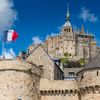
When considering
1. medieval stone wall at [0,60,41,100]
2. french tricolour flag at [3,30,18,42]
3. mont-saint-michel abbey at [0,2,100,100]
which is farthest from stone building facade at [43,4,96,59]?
medieval stone wall at [0,60,41,100]

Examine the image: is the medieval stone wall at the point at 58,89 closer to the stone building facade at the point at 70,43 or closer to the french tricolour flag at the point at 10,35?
the french tricolour flag at the point at 10,35

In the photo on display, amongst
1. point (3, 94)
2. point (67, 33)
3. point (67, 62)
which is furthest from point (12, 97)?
point (67, 33)

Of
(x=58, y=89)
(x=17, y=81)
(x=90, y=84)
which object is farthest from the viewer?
(x=58, y=89)

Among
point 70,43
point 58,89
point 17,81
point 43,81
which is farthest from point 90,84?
point 70,43

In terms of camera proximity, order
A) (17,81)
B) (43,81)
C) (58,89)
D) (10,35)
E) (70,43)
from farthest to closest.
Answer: (70,43), (10,35), (43,81), (58,89), (17,81)

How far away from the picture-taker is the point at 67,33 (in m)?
150

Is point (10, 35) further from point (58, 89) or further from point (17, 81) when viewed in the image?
point (58, 89)

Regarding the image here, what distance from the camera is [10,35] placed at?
55.0m

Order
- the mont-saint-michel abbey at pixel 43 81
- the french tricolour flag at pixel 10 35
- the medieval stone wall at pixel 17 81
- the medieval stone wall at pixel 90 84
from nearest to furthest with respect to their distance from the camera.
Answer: the medieval stone wall at pixel 90 84, the mont-saint-michel abbey at pixel 43 81, the medieval stone wall at pixel 17 81, the french tricolour flag at pixel 10 35

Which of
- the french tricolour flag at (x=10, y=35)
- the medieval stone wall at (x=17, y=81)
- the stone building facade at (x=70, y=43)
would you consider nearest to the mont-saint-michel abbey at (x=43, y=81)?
the medieval stone wall at (x=17, y=81)

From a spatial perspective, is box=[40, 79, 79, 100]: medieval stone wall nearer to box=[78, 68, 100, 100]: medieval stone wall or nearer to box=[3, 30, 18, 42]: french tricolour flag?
box=[78, 68, 100, 100]: medieval stone wall

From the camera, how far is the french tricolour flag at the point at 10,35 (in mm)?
54750

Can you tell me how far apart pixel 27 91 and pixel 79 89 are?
22.6 ft

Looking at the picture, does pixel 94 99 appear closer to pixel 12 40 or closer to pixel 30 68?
pixel 30 68
